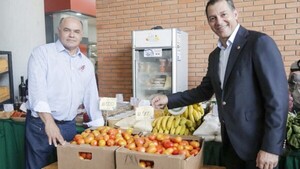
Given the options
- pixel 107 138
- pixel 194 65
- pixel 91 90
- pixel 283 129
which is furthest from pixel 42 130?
pixel 194 65

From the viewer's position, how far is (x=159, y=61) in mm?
4418

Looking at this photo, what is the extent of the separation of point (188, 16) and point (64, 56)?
10.1 feet

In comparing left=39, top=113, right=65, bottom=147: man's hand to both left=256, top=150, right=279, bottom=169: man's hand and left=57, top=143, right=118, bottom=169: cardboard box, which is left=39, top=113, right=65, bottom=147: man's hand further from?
left=256, top=150, right=279, bottom=169: man's hand

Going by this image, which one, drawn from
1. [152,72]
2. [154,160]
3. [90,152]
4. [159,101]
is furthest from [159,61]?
[154,160]

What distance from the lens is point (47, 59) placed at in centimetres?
196

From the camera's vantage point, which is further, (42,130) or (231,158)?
(42,130)

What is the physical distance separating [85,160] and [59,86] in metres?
0.72

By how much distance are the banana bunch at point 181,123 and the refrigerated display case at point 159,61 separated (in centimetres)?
193

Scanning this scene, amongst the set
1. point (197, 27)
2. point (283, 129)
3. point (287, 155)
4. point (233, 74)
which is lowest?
point (287, 155)


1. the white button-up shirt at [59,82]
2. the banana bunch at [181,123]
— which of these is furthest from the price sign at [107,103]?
the banana bunch at [181,123]

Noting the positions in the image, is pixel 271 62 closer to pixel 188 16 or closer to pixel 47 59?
pixel 47 59

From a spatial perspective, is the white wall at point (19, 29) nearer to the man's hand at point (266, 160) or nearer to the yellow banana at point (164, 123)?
the yellow banana at point (164, 123)

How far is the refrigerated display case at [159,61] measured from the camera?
410 cm

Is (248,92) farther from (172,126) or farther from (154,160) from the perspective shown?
(172,126)
